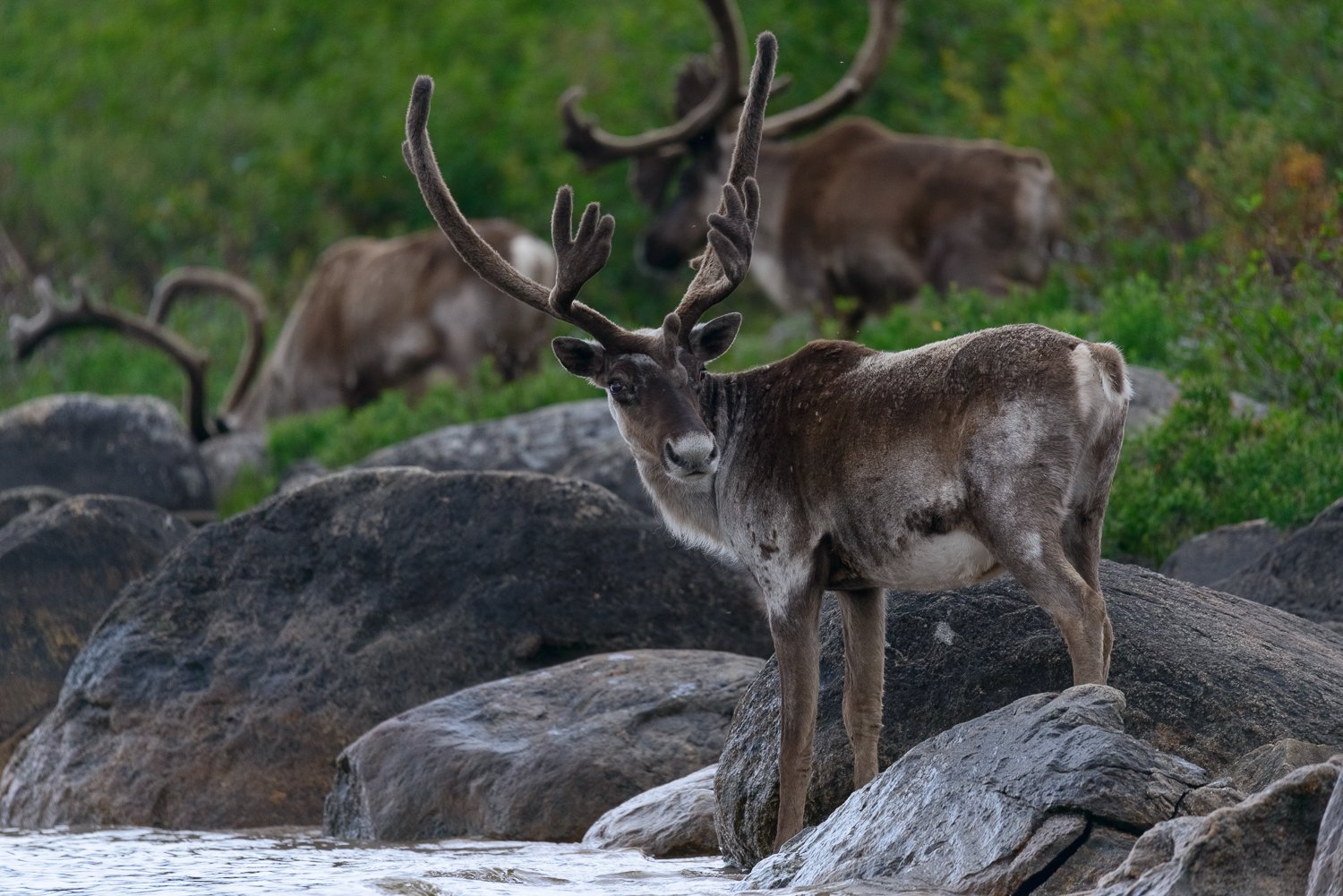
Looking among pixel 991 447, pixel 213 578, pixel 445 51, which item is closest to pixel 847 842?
pixel 991 447

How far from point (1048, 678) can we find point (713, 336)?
1.63 metres

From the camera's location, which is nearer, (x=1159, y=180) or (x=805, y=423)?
(x=805, y=423)

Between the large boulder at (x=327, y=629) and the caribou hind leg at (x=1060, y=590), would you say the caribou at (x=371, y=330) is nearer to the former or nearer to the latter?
the large boulder at (x=327, y=629)

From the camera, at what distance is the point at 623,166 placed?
23.1 metres

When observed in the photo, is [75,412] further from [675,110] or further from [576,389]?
[675,110]

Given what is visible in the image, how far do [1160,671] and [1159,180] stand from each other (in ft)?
36.4

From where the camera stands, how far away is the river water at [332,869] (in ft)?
20.6

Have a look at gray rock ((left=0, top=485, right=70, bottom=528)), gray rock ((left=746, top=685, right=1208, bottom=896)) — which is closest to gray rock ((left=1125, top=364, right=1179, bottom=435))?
gray rock ((left=746, top=685, right=1208, bottom=896))

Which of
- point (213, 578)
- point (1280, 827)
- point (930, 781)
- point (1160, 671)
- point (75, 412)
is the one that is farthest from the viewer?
point (75, 412)

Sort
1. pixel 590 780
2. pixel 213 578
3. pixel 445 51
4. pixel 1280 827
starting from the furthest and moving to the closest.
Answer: pixel 445 51 → pixel 213 578 → pixel 590 780 → pixel 1280 827

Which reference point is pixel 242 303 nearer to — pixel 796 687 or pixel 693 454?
pixel 693 454

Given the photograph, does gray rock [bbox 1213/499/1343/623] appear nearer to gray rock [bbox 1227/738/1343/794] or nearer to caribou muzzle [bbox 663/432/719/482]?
gray rock [bbox 1227/738/1343/794]

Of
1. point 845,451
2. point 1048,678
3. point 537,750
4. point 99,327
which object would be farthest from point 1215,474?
point 99,327

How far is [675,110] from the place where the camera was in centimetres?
1803
